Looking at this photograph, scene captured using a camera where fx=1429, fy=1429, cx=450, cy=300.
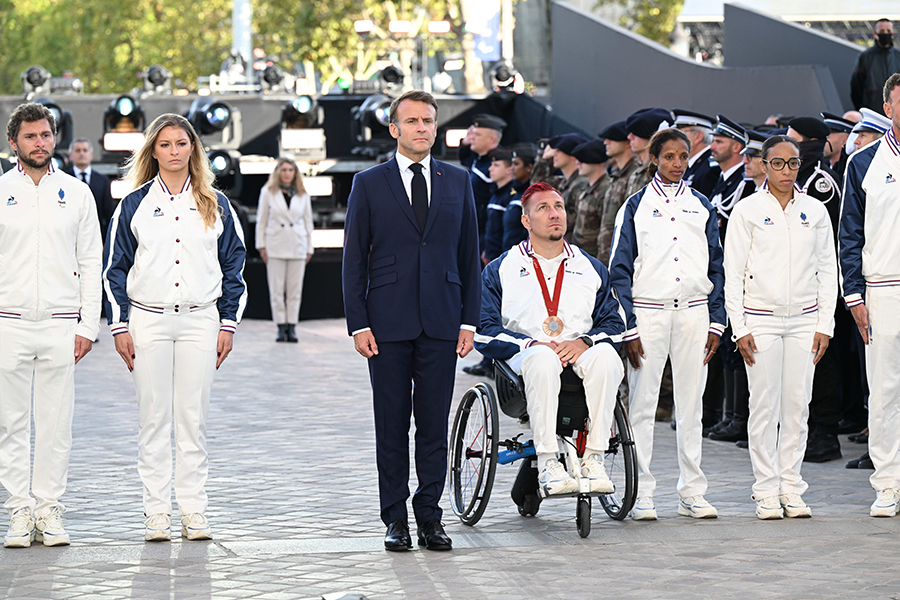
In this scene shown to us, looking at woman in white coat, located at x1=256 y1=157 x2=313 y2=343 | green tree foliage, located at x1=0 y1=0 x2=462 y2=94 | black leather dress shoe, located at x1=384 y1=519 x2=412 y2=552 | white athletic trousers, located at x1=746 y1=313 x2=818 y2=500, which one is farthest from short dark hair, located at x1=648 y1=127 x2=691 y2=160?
green tree foliage, located at x1=0 y1=0 x2=462 y2=94

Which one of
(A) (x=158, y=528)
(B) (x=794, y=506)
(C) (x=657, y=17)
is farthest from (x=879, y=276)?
(C) (x=657, y=17)

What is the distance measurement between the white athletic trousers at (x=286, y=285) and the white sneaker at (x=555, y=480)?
9.47 metres

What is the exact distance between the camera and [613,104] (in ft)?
57.8

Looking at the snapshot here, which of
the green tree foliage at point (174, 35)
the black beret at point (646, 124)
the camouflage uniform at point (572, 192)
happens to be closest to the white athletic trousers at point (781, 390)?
the black beret at point (646, 124)

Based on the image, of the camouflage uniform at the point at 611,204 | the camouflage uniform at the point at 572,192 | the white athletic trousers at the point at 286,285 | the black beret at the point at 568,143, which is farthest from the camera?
the white athletic trousers at the point at 286,285

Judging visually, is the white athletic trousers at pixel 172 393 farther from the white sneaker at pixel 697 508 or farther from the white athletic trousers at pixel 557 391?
the white sneaker at pixel 697 508

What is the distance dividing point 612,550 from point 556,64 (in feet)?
46.8

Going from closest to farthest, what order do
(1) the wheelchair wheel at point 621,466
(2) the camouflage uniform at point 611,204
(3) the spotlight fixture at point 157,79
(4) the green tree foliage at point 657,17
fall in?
(1) the wheelchair wheel at point 621,466 → (2) the camouflage uniform at point 611,204 → (3) the spotlight fixture at point 157,79 → (4) the green tree foliage at point 657,17

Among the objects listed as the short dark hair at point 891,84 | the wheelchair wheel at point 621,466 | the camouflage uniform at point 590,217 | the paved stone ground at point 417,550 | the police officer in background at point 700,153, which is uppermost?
the short dark hair at point 891,84

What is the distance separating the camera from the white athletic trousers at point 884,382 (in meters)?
7.00

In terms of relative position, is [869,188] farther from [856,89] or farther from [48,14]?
[48,14]

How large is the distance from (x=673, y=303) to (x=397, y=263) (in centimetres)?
151

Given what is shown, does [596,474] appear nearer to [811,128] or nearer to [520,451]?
[520,451]

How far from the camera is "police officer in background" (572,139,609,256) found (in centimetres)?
1010
